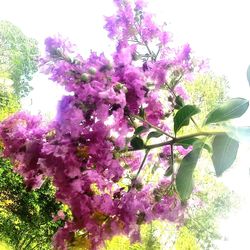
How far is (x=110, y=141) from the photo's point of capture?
3.57ft

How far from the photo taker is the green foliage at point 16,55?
1709 centimetres

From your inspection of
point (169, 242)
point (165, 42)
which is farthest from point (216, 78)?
point (165, 42)

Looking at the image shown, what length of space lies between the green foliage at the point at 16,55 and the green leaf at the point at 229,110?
51.8ft

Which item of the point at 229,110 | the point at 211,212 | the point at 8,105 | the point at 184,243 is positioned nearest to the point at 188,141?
the point at 229,110

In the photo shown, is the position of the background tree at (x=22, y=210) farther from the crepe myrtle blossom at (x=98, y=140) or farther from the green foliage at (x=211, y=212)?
the crepe myrtle blossom at (x=98, y=140)

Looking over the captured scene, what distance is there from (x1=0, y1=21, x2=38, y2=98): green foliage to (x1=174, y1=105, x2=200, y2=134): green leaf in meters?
15.7

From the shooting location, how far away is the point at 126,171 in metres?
1.22

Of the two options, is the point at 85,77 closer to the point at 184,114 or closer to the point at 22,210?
the point at 184,114

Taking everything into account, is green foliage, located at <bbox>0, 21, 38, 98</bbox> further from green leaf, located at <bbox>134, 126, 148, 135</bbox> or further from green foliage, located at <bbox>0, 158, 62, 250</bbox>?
green leaf, located at <bbox>134, 126, 148, 135</bbox>

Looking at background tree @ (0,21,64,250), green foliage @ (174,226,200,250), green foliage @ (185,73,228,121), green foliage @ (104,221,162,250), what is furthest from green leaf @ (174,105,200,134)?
green foliage @ (174,226,200,250)

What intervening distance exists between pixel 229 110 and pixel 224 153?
10 centimetres

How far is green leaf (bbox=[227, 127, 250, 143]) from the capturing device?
96 cm

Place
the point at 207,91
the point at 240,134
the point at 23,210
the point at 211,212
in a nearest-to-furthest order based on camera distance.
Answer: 1. the point at 240,134
2. the point at 23,210
3. the point at 207,91
4. the point at 211,212

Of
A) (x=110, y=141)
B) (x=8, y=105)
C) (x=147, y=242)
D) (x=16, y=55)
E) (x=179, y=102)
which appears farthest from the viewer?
(x=16, y=55)
